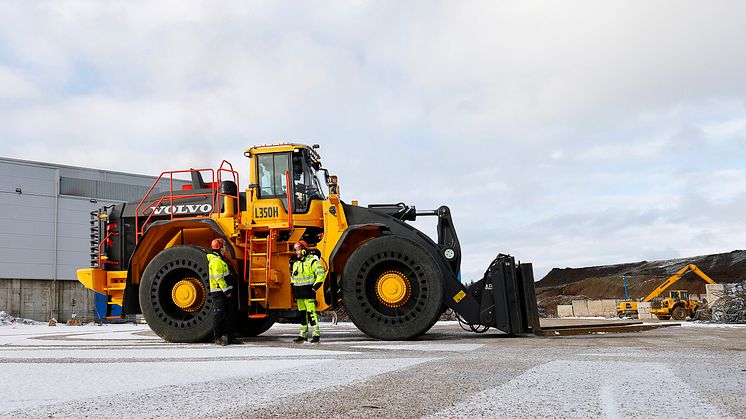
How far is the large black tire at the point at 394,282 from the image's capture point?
8.54 metres

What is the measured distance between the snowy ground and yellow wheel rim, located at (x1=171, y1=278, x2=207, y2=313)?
3036mm

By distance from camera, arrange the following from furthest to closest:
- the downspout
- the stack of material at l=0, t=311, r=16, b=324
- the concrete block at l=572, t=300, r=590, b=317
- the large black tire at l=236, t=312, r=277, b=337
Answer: the concrete block at l=572, t=300, r=590, b=317 → the downspout → the stack of material at l=0, t=311, r=16, b=324 → the large black tire at l=236, t=312, r=277, b=337

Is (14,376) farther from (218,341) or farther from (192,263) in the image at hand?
(192,263)

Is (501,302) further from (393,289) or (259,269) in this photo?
(259,269)

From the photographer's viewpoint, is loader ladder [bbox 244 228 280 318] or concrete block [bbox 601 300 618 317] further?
concrete block [bbox 601 300 618 317]

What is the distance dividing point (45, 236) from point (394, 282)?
96.7 feet

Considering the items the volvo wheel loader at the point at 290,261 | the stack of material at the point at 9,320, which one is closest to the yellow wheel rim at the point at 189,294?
the volvo wheel loader at the point at 290,261

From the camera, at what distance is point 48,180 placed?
108 ft

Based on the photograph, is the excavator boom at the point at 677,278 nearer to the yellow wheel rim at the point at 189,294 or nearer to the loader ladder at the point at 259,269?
the loader ladder at the point at 259,269

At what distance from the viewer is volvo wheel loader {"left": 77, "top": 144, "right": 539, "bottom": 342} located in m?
8.68

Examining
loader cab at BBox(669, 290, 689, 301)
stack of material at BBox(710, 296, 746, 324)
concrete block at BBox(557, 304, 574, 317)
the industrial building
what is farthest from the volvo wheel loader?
concrete block at BBox(557, 304, 574, 317)

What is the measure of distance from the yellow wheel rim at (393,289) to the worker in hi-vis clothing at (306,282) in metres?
0.86

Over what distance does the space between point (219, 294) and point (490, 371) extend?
4937 millimetres

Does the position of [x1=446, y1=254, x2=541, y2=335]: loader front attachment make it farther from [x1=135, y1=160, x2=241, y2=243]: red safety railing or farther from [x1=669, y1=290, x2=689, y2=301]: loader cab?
[x1=669, y1=290, x2=689, y2=301]: loader cab
